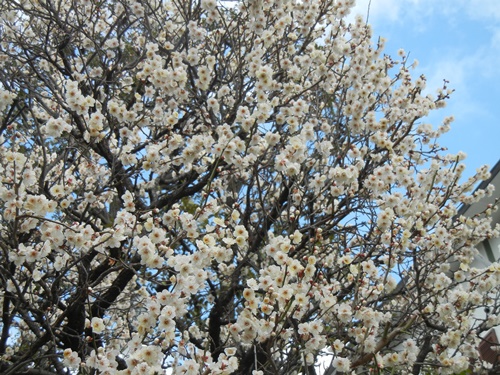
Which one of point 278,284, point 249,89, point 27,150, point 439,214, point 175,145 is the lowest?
point 278,284

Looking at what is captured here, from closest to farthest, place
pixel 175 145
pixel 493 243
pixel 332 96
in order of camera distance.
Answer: pixel 175 145 → pixel 332 96 → pixel 493 243

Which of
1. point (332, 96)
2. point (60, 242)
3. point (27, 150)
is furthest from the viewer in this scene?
point (27, 150)

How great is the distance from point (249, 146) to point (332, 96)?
1993 mm

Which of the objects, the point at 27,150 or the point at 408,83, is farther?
the point at 27,150

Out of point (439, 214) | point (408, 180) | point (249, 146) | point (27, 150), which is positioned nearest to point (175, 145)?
point (249, 146)

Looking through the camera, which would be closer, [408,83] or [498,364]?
[498,364]

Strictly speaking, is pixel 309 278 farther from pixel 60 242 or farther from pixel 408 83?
pixel 408 83

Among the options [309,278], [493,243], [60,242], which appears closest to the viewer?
[60,242]

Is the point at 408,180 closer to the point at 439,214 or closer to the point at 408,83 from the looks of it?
the point at 439,214

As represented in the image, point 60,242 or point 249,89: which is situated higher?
point 249,89

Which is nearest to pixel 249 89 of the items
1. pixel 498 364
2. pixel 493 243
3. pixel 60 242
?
pixel 60 242

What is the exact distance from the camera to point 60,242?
155 inches

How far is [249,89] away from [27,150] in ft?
14.1

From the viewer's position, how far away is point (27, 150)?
8.62m
